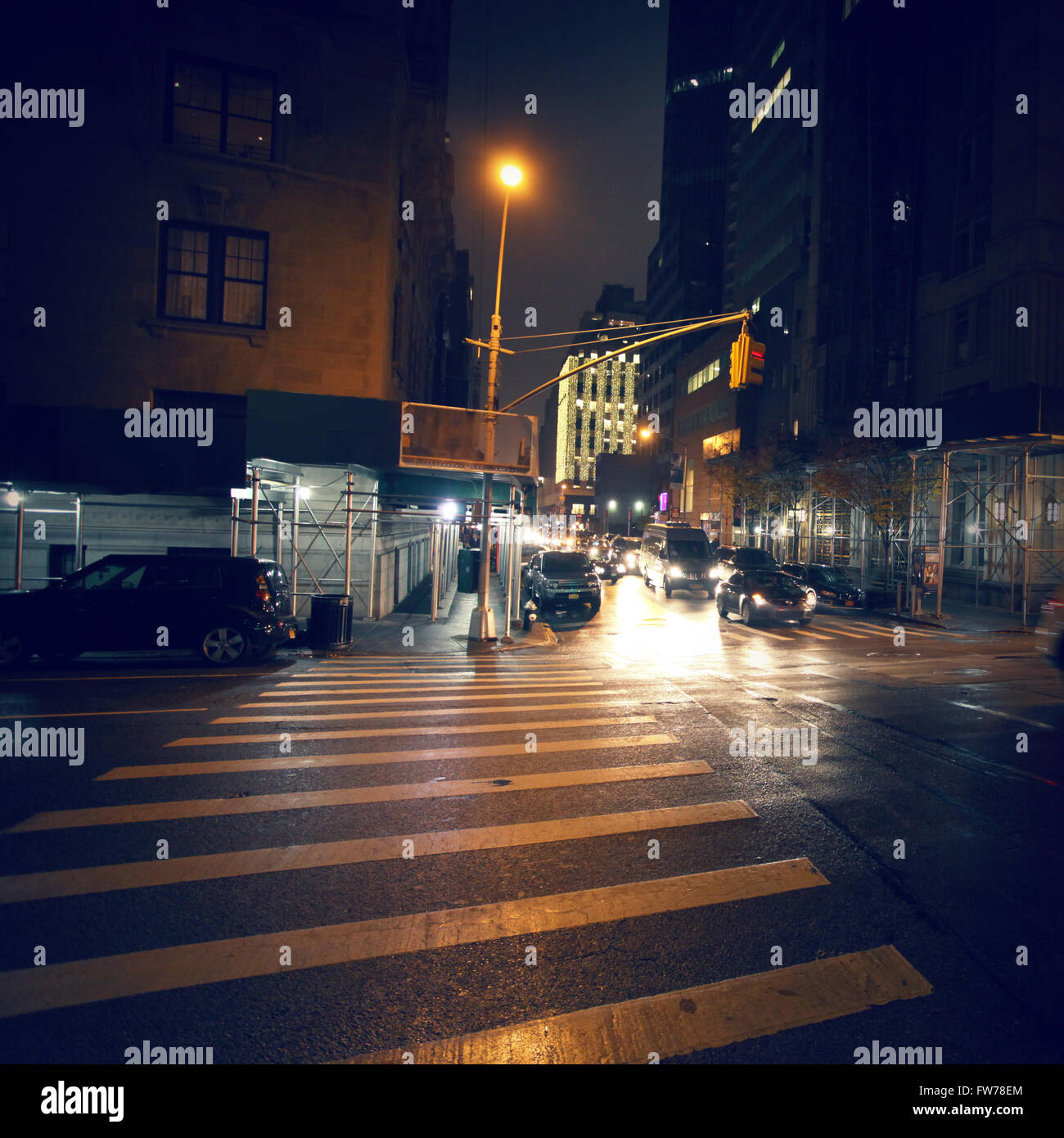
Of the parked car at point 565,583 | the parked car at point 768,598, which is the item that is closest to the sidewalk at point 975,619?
the parked car at point 768,598

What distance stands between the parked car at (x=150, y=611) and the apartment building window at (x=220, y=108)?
12.9 meters

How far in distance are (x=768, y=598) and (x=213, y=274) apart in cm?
1810

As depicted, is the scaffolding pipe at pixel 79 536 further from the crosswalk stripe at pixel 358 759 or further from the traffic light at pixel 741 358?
the traffic light at pixel 741 358

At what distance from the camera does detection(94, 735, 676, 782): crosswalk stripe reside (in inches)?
280

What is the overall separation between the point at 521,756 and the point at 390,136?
778 inches

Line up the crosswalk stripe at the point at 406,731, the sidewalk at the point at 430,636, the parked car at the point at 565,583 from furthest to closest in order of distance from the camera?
the parked car at the point at 565,583, the sidewalk at the point at 430,636, the crosswalk stripe at the point at 406,731

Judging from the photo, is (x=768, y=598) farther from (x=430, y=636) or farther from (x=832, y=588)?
(x=430, y=636)

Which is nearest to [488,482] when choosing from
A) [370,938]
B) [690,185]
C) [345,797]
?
[345,797]

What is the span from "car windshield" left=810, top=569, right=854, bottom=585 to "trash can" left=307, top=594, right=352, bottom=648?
788 inches

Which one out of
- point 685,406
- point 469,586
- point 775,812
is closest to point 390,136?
point 469,586

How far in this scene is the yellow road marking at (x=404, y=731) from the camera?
8.23 metres

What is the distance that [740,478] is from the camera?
50062mm
